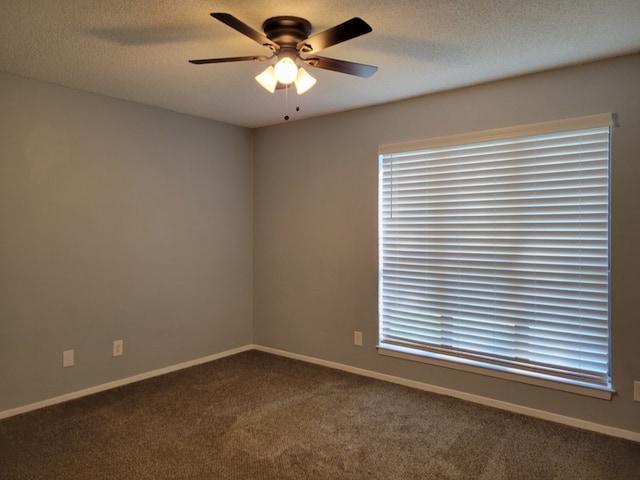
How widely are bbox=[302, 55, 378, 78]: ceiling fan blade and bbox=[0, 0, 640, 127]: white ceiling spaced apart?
0.22 metres

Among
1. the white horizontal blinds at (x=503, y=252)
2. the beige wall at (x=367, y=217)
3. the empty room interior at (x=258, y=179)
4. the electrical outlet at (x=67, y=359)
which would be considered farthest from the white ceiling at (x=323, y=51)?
the electrical outlet at (x=67, y=359)

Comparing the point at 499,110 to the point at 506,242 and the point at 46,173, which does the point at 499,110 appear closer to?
the point at 506,242

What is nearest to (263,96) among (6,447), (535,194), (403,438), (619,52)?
(535,194)

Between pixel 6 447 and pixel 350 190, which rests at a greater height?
pixel 350 190

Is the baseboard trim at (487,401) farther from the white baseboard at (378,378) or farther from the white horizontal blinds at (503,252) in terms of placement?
the white horizontal blinds at (503,252)

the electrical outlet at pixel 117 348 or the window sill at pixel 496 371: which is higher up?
the electrical outlet at pixel 117 348

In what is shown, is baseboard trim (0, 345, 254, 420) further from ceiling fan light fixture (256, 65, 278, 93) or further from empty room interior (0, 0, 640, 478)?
ceiling fan light fixture (256, 65, 278, 93)

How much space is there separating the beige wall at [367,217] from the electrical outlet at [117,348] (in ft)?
4.73

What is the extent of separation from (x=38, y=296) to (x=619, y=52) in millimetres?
4125

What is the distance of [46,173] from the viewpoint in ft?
10.1

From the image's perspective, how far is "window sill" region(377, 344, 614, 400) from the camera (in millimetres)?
2699

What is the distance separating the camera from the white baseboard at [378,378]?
8.85 feet

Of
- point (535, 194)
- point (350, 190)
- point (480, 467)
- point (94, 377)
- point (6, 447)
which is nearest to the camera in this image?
point (480, 467)

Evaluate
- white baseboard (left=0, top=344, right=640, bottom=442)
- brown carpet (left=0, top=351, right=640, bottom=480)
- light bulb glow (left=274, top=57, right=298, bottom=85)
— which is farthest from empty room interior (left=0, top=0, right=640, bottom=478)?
brown carpet (left=0, top=351, right=640, bottom=480)
